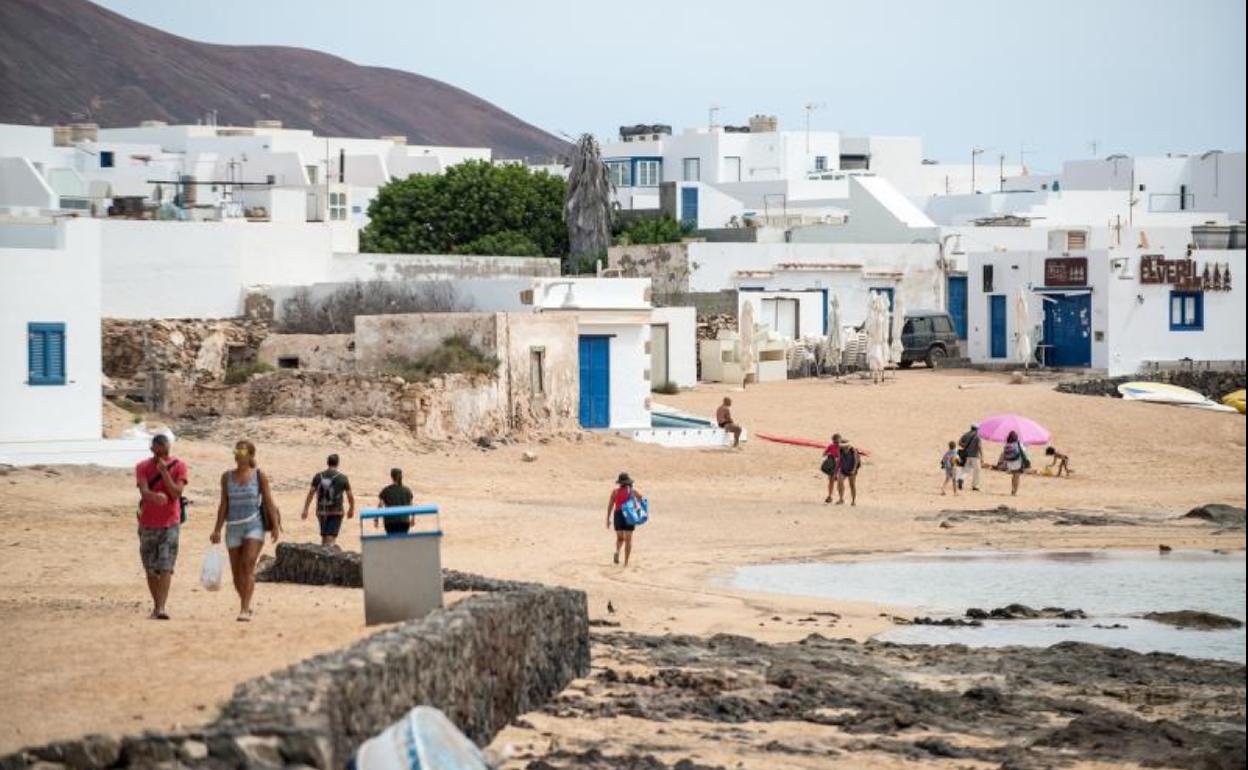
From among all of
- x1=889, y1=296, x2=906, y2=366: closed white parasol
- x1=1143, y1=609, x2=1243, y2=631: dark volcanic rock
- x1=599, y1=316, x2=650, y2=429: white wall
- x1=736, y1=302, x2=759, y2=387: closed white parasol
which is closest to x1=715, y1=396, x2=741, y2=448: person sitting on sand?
x1=599, y1=316, x2=650, y2=429: white wall

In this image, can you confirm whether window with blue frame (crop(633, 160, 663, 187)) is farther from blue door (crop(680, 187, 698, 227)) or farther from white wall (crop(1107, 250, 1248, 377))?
white wall (crop(1107, 250, 1248, 377))

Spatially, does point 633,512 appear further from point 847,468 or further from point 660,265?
point 660,265

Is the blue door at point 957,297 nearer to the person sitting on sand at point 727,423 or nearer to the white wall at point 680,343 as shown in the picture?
the white wall at point 680,343

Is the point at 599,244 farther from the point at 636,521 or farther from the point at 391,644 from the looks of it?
the point at 391,644

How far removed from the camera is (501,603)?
1515cm

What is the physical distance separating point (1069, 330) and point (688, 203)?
74.3 ft

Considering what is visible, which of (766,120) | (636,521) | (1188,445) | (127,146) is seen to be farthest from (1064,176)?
(636,521)

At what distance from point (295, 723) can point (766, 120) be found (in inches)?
3514

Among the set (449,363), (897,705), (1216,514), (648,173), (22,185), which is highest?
(648,173)

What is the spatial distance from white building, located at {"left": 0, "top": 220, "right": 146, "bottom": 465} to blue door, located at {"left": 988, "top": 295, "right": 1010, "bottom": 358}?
27.3 metres

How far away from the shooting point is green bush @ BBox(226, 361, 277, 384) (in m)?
39.8

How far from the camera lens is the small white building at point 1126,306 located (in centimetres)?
4891

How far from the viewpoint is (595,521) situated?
30750 mm

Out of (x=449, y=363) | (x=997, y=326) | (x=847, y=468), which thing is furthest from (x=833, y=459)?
(x=997, y=326)
